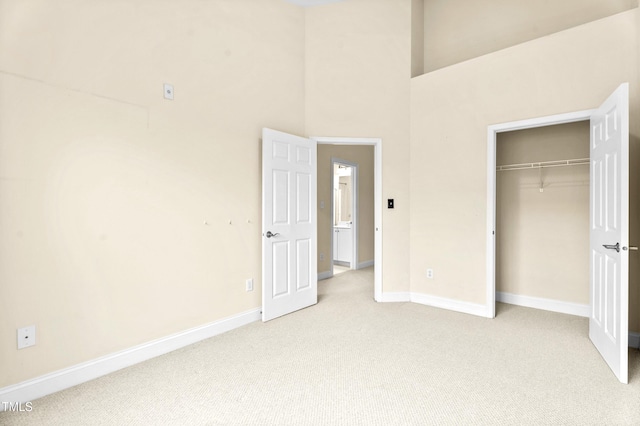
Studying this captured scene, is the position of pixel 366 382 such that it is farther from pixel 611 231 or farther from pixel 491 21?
pixel 491 21

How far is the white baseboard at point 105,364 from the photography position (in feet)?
6.77

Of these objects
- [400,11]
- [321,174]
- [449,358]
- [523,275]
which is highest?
[400,11]

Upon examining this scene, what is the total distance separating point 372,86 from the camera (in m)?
4.21

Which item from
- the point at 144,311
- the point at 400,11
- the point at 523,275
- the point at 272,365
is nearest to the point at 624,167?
the point at 523,275

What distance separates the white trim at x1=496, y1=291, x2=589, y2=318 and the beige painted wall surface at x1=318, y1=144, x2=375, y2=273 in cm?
267

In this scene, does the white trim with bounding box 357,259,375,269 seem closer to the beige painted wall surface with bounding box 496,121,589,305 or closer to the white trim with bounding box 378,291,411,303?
the white trim with bounding box 378,291,411,303

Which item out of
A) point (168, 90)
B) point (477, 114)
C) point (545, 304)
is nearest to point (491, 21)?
point (477, 114)

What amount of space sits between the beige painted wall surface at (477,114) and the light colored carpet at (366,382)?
2.69ft

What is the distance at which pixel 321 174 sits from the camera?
18.4ft

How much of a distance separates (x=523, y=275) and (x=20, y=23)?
5158 mm

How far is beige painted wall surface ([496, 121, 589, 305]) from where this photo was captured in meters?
3.70

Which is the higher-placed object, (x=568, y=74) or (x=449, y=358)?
(x=568, y=74)

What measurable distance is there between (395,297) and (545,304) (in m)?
1.71

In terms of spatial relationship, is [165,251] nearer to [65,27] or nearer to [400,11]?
[65,27]
